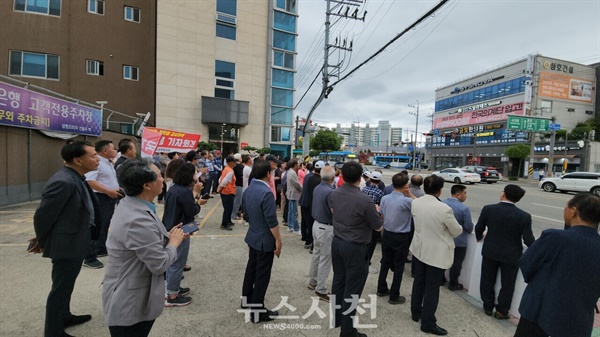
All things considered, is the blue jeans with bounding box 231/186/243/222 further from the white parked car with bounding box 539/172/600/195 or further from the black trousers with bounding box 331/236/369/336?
the white parked car with bounding box 539/172/600/195

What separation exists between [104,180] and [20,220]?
437 cm

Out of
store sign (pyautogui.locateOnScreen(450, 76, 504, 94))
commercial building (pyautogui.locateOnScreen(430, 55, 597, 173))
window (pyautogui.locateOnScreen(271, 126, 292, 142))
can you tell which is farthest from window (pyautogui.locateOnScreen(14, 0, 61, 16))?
store sign (pyautogui.locateOnScreen(450, 76, 504, 94))

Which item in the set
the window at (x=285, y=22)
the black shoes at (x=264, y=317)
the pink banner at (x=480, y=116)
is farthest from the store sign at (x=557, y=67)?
the black shoes at (x=264, y=317)

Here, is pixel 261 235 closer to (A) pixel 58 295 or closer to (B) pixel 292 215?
(A) pixel 58 295

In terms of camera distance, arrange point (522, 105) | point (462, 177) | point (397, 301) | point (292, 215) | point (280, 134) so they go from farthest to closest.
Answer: point (522, 105) < point (280, 134) < point (462, 177) < point (292, 215) < point (397, 301)

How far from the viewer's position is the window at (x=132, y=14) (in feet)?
68.0

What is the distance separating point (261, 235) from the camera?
3260 mm

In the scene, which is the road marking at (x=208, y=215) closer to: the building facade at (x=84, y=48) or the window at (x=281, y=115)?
the building facade at (x=84, y=48)

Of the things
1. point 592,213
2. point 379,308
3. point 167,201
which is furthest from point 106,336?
point 592,213

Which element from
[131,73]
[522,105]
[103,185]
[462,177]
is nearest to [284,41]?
[131,73]

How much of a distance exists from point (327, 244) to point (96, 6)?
81.1 feet

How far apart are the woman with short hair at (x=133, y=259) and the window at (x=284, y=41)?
27883mm

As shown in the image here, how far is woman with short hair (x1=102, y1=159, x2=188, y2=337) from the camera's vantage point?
185 centimetres

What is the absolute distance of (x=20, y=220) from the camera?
22.5ft
